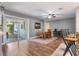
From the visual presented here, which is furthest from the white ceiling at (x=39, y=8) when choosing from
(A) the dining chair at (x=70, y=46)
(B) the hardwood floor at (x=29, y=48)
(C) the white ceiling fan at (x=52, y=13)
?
(B) the hardwood floor at (x=29, y=48)

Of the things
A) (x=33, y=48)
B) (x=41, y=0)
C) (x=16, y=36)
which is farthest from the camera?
(x=33, y=48)

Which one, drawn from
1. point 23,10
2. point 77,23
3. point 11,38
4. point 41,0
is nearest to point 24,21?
point 23,10

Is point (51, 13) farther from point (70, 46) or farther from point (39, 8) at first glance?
point (70, 46)

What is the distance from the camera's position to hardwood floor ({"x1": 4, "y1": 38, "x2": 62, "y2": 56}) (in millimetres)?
2850

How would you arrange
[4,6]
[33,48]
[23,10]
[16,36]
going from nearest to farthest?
1. [4,6]
2. [23,10]
3. [16,36]
4. [33,48]

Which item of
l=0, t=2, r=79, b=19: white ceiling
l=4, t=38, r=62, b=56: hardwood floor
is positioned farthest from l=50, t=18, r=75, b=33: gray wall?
l=4, t=38, r=62, b=56: hardwood floor

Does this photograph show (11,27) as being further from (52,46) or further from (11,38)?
(52,46)

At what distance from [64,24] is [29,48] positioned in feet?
4.35

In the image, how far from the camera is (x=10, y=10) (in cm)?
253

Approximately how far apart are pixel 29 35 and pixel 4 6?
0.98 meters

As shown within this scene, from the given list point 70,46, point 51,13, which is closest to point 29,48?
point 70,46

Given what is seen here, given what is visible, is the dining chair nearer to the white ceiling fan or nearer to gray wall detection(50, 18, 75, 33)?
gray wall detection(50, 18, 75, 33)

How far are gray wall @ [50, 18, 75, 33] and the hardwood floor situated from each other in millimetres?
381

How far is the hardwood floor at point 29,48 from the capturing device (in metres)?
2.85
